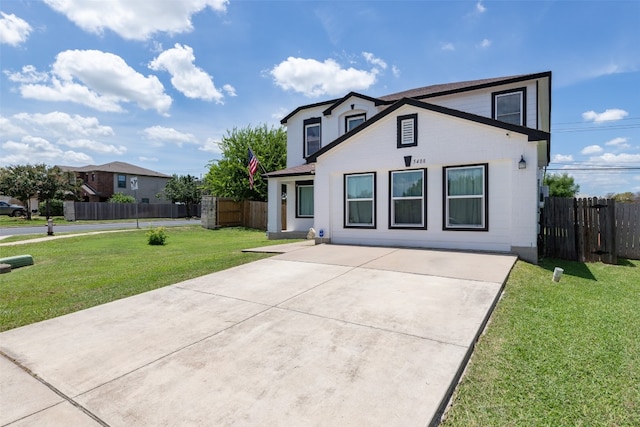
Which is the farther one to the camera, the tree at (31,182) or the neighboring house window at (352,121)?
the tree at (31,182)

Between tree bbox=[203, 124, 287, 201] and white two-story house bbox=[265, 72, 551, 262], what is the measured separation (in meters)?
12.5

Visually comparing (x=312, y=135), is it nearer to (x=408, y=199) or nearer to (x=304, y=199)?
(x=304, y=199)

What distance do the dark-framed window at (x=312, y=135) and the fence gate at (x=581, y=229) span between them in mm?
10158

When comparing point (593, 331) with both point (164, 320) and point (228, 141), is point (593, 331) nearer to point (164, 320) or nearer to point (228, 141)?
point (164, 320)

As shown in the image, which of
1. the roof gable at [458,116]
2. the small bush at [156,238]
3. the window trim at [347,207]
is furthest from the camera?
the small bush at [156,238]

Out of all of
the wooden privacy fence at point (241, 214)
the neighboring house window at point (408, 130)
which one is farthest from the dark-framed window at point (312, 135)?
the neighboring house window at point (408, 130)

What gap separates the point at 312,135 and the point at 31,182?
2963 cm

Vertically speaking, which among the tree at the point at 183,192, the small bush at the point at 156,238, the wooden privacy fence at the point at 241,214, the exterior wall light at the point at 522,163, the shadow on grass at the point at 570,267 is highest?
the tree at the point at 183,192

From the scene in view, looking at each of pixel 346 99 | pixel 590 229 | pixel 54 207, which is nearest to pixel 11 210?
pixel 54 207

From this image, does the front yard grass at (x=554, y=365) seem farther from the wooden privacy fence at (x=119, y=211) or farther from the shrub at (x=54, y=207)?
the shrub at (x=54, y=207)

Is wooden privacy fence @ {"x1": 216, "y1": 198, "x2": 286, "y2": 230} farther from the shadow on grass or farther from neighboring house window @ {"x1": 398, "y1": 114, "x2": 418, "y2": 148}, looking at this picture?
the shadow on grass

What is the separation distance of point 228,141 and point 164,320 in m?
21.5

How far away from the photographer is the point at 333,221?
1094 centimetres

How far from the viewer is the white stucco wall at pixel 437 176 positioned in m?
8.01
